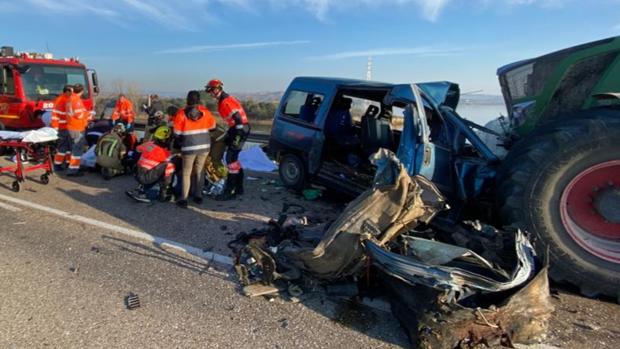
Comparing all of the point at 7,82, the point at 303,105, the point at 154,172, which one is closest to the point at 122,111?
the point at 7,82

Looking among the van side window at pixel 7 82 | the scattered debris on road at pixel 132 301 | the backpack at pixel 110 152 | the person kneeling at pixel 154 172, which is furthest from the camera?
the van side window at pixel 7 82

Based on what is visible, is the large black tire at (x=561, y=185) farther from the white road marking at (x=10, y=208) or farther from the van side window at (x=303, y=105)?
the white road marking at (x=10, y=208)

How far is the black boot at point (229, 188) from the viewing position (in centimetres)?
620

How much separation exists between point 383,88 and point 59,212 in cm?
479

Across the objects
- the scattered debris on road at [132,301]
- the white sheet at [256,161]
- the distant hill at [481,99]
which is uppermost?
the distant hill at [481,99]

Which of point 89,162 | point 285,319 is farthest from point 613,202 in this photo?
point 89,162

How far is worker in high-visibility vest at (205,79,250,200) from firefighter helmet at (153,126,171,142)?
892 millimetres

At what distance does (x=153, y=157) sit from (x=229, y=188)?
1226mm

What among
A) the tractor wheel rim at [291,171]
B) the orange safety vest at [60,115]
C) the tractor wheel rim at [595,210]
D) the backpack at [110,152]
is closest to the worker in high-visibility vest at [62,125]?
the orange safety vest at [60,115]

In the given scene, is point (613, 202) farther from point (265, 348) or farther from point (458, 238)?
point (265, 348)

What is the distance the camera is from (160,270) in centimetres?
375

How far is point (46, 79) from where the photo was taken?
1038 centimetres

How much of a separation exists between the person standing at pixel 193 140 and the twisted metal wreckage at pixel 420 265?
7.18ft

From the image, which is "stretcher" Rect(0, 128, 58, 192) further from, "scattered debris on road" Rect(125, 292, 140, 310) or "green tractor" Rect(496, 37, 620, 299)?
"green tractor" Rect(496, 37, 620, 299)
